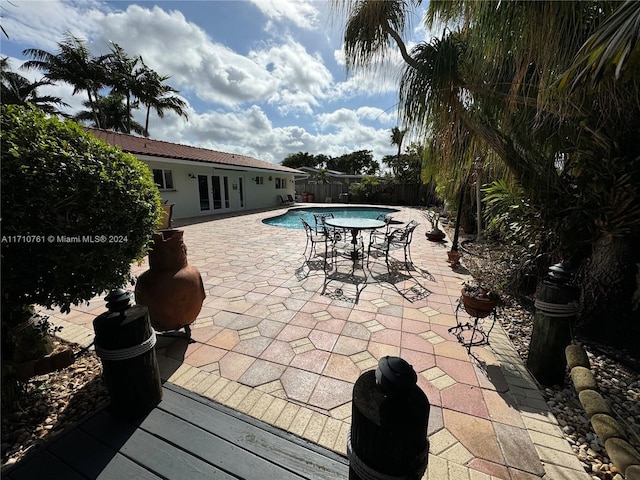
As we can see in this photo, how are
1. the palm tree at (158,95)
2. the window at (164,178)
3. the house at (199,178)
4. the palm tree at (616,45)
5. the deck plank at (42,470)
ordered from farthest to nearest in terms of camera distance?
the palm tree at (158,95) < the window at (164,178) < the house at (199,178) < the deck plank at (42,470) < the palm tree at (616,45)

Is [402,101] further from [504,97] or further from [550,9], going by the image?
[550,9]

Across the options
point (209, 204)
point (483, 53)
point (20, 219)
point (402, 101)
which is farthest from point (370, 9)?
point (209, 204)

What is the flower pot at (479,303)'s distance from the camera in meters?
2.58

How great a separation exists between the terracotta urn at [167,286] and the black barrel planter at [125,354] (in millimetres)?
640

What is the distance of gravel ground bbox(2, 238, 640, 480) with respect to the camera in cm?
167

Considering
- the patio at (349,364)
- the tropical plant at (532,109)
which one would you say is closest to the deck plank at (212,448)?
the patio at (349,364)

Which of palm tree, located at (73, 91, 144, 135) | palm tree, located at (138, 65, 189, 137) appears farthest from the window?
palm tree, located at (73, 91, 144, 135)

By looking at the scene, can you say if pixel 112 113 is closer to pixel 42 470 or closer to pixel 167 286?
pixel 167 286

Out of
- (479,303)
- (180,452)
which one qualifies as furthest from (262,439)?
(479,303)

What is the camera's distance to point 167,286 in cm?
254

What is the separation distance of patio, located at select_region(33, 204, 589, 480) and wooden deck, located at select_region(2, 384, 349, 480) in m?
0.14

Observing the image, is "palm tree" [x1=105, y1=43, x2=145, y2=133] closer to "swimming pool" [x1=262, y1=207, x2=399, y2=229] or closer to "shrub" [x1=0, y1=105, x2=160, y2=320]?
"swimming pool" [x1=262, y1=207, x2=399, y2=229]

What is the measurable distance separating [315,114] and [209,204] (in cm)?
888

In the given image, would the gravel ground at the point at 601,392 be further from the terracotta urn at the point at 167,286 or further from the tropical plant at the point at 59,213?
the tropical plant at the point at 59,213
